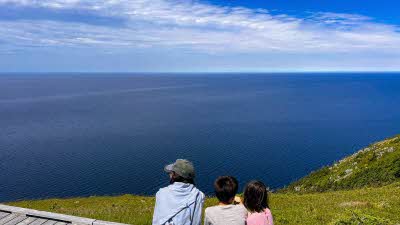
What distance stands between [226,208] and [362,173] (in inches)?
1484

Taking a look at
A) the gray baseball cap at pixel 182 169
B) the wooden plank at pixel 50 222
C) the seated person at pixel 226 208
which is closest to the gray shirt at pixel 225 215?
the seated person at pixel 226 208

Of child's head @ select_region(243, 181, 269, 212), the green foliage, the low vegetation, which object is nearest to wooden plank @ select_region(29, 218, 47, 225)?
the low vegetation

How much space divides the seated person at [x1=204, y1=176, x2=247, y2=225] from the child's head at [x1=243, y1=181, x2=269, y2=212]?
9.2 inches

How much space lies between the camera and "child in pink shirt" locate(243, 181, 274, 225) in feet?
23.8

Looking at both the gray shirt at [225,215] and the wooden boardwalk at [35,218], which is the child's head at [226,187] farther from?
the wooden boardwalk at [35,218]

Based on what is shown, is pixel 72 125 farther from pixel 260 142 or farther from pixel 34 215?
pixel 34 215

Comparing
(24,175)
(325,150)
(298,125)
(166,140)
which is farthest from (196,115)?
(24,175)

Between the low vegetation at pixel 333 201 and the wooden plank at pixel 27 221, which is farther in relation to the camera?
the low vegetation at pixel 333 201

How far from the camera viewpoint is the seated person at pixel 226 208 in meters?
7.05

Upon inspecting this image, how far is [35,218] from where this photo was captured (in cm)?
1193

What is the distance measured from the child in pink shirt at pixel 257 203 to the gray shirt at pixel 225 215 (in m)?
0.25

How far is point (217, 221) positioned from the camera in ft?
23.4

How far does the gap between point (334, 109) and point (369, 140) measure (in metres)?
79.1

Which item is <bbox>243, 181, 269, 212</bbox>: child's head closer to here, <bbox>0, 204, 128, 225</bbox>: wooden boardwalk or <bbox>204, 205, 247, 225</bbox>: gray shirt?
<bbox>204, 205, 247, 225</bbox>: gray shirt
